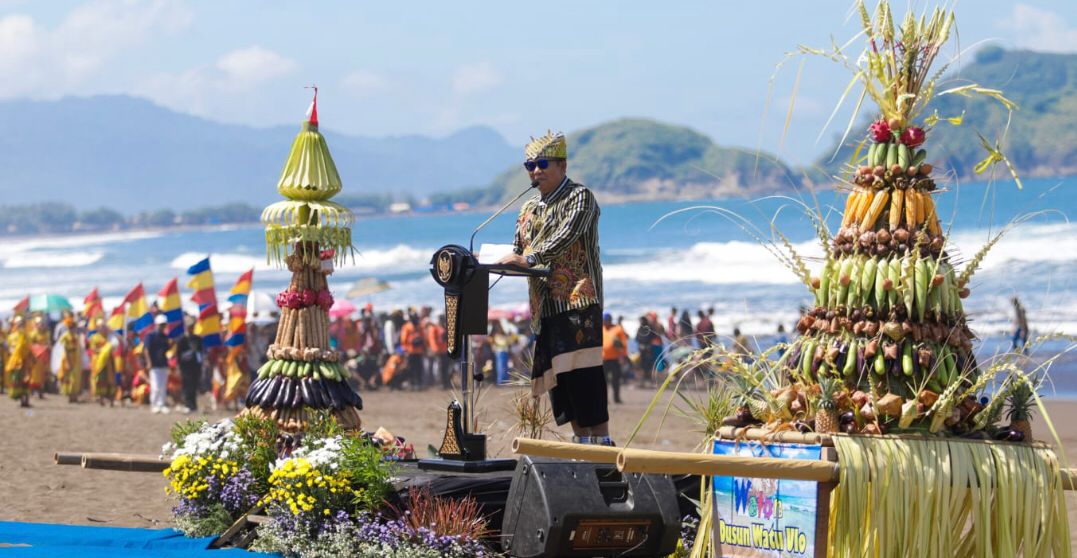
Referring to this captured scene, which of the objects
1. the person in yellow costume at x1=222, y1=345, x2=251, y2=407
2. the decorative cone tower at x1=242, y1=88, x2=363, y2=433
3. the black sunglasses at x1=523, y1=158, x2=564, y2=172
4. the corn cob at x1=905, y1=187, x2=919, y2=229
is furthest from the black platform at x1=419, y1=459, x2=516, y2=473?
the person in yellow costume at x1=222, y1=345, x2=251, y2=407

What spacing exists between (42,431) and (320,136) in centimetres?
1068

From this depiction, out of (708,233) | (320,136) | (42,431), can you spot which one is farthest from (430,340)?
(708,233)

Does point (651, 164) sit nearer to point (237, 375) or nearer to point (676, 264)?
point (676, 264)

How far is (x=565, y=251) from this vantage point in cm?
822

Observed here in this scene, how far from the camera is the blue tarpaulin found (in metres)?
7.94

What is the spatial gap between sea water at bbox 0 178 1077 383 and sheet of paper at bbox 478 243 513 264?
2.03 meters

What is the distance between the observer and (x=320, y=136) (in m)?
9.85

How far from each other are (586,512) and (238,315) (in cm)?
1807

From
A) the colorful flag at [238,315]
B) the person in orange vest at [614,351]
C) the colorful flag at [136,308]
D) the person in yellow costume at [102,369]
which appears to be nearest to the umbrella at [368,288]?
the colorful flag at [136,308]

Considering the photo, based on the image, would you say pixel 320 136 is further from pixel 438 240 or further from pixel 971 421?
pixel 438 240

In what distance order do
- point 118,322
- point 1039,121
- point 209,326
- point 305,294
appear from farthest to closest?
point 1039,121 < point 118,322 < point 209,326 < point 305,294

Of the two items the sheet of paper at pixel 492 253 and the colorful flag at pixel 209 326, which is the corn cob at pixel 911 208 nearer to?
the sheet of paper at pixel 492 253

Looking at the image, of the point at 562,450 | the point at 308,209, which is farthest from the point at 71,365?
the point at 562,450

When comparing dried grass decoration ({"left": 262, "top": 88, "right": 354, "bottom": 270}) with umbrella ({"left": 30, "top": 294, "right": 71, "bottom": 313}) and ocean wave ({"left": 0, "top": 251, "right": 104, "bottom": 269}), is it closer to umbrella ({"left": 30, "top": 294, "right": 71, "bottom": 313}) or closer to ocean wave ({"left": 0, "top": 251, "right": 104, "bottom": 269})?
umbrella ({"left": 30, "top": 294, "right": 71, "bottom": 313})
